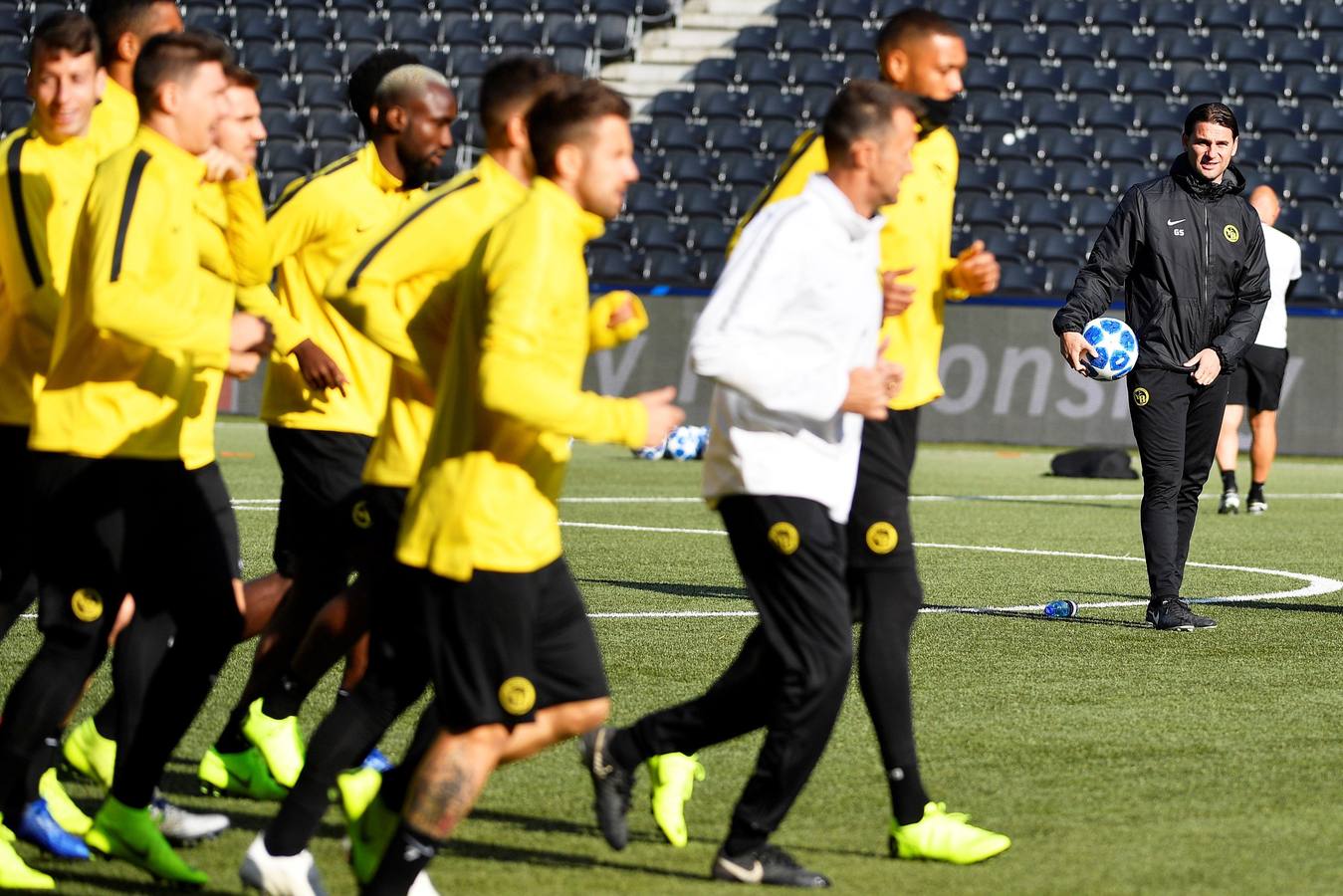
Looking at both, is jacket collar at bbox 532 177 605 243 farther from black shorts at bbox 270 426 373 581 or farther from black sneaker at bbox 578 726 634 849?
black shorts at bbox 270 426 373 581

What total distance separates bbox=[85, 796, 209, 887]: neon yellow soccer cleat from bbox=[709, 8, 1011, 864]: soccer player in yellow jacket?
120cm

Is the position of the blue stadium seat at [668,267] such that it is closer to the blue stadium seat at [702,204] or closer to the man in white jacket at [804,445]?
the blue stadium seat at [702,204]

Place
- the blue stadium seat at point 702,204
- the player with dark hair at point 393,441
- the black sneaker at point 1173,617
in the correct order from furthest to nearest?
the blue stadium seat at point 702,204
the black sneaker at point 1173,617
the player with dark hair at point 393,441

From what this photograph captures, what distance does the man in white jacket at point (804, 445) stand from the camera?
448 cm

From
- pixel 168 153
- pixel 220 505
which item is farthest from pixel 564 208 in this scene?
pixel 220 505

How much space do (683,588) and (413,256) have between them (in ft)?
17.9

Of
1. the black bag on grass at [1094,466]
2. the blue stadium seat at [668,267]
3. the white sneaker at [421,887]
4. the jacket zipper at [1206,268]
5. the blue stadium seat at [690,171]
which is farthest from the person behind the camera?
the blue stadium seat at [690,171]

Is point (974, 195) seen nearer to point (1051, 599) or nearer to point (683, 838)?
point (1051, 599)

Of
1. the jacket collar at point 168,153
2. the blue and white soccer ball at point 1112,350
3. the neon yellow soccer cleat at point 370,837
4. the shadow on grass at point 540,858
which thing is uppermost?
the jacket collar at point 168,153

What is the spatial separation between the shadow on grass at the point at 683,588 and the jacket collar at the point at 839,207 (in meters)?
5.20

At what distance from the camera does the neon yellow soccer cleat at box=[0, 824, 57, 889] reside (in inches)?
176

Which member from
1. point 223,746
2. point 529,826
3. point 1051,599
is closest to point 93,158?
point 223,746

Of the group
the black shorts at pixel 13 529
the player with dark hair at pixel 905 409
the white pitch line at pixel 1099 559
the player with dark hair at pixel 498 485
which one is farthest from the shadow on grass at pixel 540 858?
the white pitch line at pixel 1099 559

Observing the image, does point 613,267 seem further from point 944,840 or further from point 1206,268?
point 944,840
